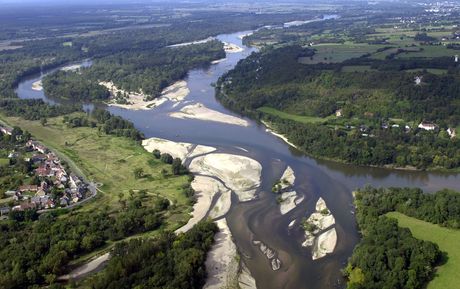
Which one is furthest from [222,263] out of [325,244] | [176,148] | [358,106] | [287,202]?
[358,106]

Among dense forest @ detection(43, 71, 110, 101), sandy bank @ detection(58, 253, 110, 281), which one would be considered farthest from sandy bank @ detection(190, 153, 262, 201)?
dense forest @ detection(43, 71, 110, 101)

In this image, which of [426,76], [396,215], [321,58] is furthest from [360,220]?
[321,58]

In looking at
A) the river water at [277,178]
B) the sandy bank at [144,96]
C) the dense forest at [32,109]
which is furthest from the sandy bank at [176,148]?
the dense forest at [32,109]

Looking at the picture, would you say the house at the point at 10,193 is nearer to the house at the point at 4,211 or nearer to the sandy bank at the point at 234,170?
the house at the point at 4,211

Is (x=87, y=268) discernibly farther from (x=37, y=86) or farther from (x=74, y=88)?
(x=37, y=86)

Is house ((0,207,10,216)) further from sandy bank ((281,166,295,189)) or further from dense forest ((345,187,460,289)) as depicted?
dense forest ((345,187,460,289))

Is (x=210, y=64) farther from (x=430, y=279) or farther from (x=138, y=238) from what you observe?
(x=430, y=279)
